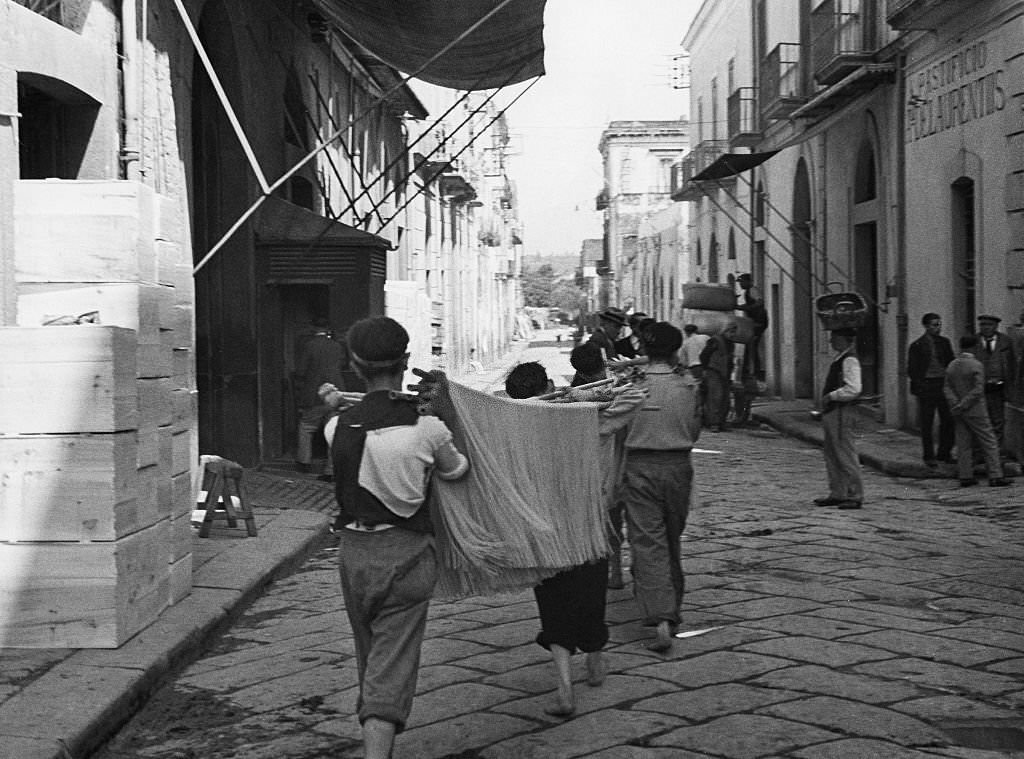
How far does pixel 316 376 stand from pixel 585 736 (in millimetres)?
7918

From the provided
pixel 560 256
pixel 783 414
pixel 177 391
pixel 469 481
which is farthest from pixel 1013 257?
pixel 560 256

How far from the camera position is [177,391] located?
6.86m

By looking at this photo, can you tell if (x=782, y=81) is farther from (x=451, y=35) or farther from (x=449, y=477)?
(x=449, y=477)

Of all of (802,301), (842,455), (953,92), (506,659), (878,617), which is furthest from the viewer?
(802,301)

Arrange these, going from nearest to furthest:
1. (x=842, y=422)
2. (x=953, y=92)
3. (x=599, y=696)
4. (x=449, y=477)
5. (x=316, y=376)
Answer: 1. (x=449, y=477)
2. (x=599, y=696)
3. (x=842, y=422)
4. (x=316, y=376)
5. (x=953, y=92)

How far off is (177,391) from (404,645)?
3132 millimetres

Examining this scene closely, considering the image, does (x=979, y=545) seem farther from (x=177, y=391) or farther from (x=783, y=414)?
(x=783, y=414)

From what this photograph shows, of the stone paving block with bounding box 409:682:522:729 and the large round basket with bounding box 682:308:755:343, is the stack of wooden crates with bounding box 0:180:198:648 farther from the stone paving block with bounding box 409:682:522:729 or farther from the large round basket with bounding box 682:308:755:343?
the large round basket with bounding box 682:308:755:343

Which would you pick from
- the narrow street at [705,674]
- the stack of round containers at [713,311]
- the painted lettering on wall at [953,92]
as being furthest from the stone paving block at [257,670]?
the stack of round containers at [713,311]

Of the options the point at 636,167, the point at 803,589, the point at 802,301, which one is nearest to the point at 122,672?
the point at 803,589

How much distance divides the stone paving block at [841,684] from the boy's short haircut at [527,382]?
1.36 metres

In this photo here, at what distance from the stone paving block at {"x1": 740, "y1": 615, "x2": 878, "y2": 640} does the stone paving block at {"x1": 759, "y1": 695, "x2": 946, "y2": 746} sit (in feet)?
3.55

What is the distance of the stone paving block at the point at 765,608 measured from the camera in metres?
6.59

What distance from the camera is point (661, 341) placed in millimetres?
6211
